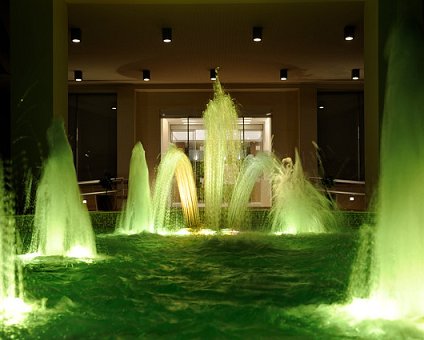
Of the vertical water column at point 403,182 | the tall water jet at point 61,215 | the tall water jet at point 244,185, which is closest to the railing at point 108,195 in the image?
the tall water jet at point 244,185

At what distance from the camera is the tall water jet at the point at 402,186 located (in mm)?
3326

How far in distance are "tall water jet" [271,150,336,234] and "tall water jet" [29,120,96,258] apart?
10.5ft

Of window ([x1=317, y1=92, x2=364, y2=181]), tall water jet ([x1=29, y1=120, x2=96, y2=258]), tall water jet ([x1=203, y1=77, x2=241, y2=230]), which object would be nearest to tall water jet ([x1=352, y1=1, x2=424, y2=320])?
tall water jet ([x1=29, y1=120, x2=96, y2=258])

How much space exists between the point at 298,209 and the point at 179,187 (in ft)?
6.40

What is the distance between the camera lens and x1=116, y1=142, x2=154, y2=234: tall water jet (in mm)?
8727

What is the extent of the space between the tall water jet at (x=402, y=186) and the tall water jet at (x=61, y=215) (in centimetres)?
357

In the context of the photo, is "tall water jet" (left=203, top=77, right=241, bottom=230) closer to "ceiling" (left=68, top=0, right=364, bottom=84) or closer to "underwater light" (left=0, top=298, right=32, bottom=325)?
"ceiling" (left=68, top=0, right=364, bottom=84)

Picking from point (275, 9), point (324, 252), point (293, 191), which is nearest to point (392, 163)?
point (324, 252)

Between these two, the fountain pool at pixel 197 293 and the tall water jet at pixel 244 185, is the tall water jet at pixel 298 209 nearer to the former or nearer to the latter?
the tall water jet at pixel 244 185

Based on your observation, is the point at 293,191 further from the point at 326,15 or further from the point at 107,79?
the point at 107,79

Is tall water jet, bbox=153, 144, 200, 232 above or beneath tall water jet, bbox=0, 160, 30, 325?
above

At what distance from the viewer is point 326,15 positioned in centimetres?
964

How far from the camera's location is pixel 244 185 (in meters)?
10.0

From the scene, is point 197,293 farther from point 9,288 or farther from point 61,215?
point 61,215
